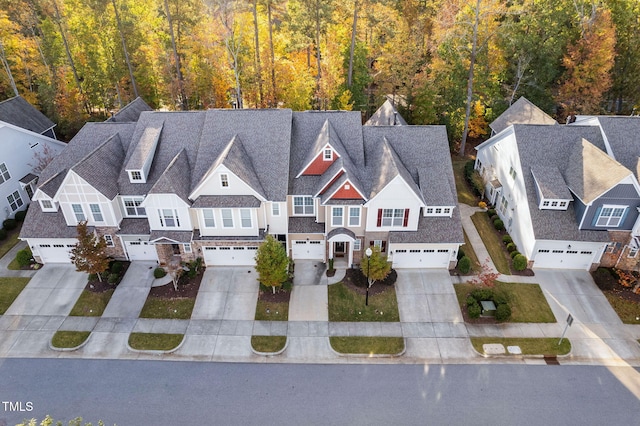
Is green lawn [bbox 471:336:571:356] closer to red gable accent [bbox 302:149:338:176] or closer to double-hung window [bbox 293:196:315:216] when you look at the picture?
double-hung window [bbox 293:196:315:216]

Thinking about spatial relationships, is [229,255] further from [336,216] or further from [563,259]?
[563,259]

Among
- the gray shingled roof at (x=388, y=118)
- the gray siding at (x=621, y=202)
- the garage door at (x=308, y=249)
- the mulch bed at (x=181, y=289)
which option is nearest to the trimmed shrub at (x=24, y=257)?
the mulch bed at (x=181, y=289)

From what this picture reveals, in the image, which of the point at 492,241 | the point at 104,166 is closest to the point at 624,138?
the point at 492,241

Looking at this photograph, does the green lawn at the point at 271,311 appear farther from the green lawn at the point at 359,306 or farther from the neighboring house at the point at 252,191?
the neighboring house at the point at 252,191

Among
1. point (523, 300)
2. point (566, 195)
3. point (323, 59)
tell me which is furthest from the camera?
point (323, 59)

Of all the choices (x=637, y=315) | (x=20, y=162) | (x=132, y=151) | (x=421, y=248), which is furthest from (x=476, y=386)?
(x=20, y=162)

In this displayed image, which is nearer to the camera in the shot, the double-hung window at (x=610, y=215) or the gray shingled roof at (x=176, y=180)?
the gray shingled roof at (x=176, y=180)
